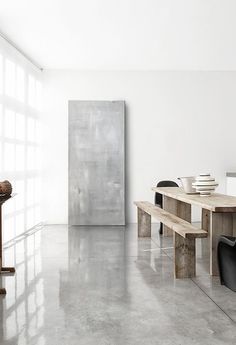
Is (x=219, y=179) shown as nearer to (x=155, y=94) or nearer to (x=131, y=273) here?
(x=155, y=94)

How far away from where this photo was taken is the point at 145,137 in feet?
30.6

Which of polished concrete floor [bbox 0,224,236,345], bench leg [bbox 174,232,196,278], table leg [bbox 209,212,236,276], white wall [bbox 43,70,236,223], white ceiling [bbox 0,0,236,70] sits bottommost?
Answer: polished concrete floor [bbox 0,224,236,345]

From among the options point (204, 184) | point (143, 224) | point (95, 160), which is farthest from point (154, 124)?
point (204, 184)

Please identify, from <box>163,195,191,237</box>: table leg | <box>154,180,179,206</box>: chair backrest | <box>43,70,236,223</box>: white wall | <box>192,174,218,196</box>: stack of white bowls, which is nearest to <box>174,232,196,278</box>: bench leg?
<box>192,174,218,196</box>: stack of white bowls

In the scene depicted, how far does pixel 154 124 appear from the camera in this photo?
9.36 meters

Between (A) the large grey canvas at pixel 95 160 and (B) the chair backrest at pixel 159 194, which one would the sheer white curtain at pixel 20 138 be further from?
(B) the chair backrest at pixel 159 194

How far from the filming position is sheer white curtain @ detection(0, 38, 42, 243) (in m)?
6.99

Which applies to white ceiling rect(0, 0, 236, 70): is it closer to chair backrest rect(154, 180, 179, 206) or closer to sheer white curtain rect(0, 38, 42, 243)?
sheer white curtain rect(0, 38, 42, 243)

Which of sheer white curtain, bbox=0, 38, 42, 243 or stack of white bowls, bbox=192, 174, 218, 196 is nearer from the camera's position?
stack of white bowls, bbox=192, 174, 218, 196

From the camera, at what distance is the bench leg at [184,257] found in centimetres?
476

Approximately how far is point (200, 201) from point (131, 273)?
104cm

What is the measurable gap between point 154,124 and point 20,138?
9.22 feet

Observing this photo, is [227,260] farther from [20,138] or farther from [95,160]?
[95,160]

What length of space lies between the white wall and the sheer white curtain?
0.33 m
